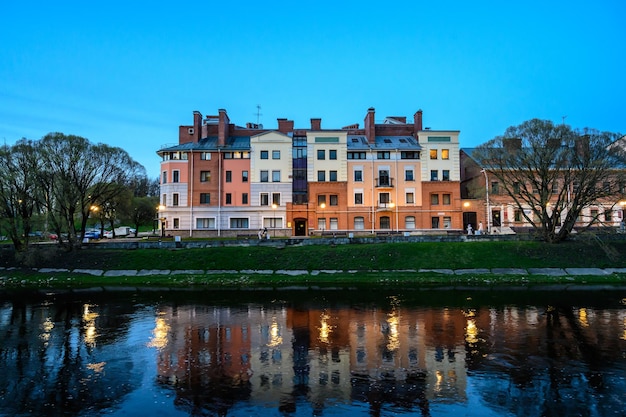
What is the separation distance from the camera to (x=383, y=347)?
1483 cm

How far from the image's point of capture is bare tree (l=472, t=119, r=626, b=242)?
3597cm

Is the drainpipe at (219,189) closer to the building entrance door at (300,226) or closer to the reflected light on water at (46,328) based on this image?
the building entrance door at (300,226)

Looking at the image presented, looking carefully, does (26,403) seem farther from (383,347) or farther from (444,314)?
(444,314)

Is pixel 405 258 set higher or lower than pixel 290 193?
lower

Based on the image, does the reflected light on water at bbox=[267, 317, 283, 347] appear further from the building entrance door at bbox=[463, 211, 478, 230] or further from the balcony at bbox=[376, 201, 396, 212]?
the building entrance door at bbox=[463, 211, 478, 230]

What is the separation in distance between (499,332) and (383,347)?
5809 millimetres

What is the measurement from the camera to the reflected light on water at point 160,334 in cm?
1558

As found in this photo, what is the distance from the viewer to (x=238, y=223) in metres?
57.2

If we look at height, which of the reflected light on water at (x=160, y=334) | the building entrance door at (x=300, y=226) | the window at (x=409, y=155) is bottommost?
the reflected light on water at (x=160, y=334)

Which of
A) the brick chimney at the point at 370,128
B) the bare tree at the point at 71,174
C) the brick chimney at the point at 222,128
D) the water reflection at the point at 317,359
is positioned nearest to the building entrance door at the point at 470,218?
the brick chimney at the point at 370,128

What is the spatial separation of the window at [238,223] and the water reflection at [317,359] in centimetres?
3328

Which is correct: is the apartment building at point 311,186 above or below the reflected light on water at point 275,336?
above

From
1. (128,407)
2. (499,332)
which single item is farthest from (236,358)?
(499,332)

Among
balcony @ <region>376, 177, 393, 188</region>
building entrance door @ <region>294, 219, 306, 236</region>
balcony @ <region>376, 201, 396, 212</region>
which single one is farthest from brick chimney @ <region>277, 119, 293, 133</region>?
balcony @ <region>376, 201, 396, 212</region>
